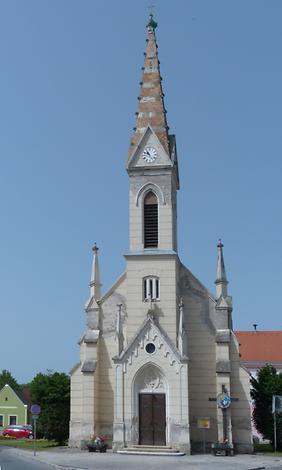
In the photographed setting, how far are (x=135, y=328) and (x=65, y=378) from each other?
7.41 metres

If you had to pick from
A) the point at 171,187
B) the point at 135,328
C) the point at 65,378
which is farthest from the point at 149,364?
the point at 171,187

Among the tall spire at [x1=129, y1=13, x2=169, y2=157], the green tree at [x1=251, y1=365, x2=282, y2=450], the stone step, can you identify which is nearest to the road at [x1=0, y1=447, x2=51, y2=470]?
the stone step

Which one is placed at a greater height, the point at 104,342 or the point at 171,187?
the point at 171,187

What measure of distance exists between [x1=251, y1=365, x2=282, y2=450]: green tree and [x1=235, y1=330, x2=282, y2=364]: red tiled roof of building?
28846 mm

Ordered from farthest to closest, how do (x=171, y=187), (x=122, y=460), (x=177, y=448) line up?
(x=171, y=187) → (x=177, y=448) → (x=122, y=460)

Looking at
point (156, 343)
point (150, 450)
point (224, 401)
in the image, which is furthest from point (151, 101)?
point (150, 450)

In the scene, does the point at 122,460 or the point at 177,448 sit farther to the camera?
the point at 177,448

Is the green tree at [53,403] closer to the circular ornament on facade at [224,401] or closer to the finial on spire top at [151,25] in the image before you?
the circular ornament on facade at [224,401]

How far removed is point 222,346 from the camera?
37.3 metres

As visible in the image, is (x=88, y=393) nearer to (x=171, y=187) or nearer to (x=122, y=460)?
(x=122, y=460)

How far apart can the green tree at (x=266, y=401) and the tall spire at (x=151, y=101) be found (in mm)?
16125

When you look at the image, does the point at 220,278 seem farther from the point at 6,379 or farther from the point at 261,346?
the point at 6,379

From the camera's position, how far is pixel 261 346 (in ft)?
236

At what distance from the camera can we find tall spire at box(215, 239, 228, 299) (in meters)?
38.6
